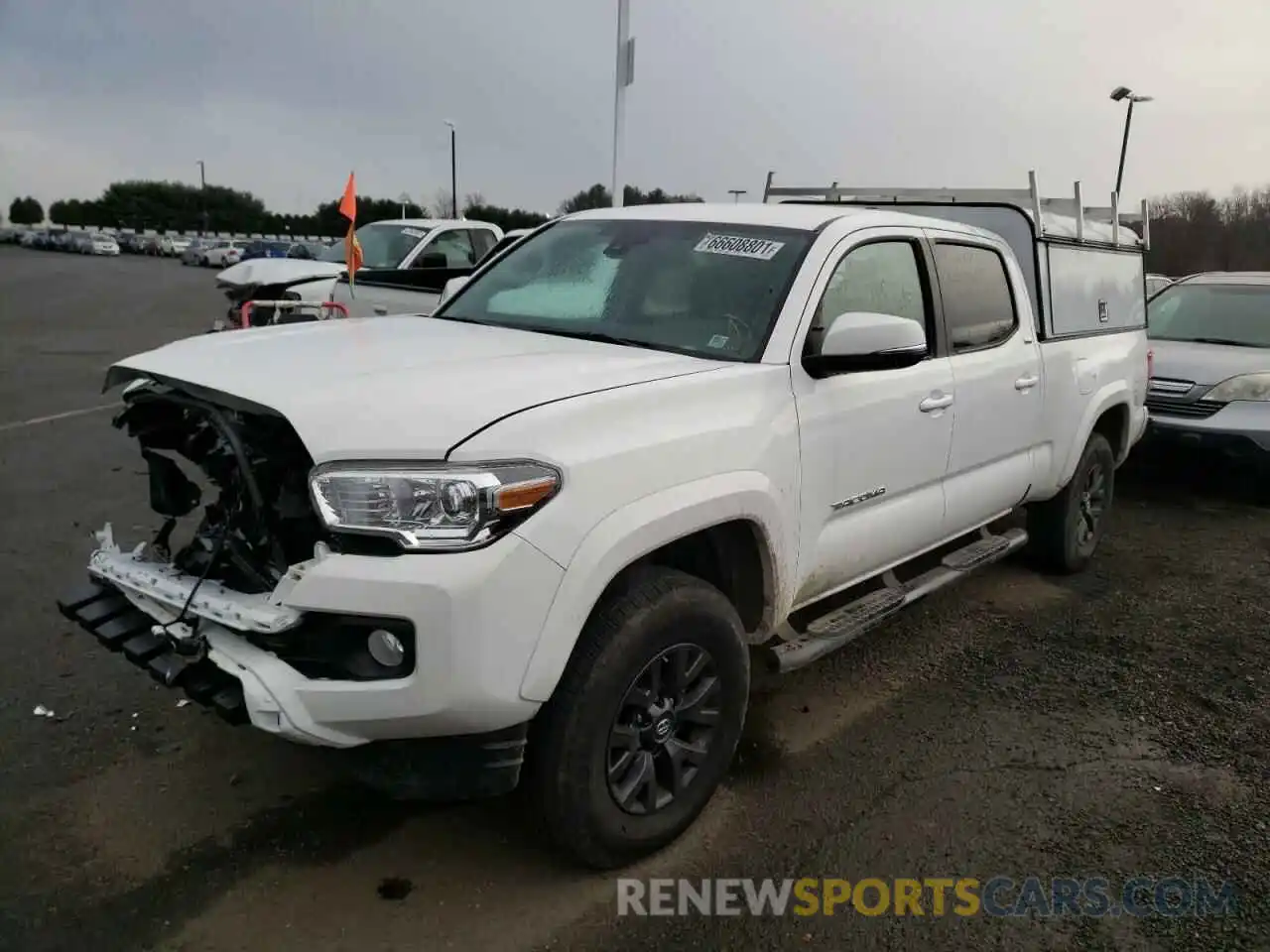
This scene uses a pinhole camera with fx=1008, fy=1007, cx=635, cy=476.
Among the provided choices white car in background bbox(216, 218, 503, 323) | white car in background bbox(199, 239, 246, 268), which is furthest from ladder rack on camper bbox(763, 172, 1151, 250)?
white car in background bbox(199, 239, 246, 268)

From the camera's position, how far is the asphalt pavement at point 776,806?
277cm

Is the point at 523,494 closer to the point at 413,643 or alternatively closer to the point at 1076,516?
the point at 413,643

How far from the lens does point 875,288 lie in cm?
394

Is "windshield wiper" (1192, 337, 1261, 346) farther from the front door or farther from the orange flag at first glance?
the orange flag

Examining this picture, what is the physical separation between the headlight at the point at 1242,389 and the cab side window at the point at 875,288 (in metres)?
5.02

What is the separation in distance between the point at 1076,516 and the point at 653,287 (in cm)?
326

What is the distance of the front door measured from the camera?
3432 millimetres

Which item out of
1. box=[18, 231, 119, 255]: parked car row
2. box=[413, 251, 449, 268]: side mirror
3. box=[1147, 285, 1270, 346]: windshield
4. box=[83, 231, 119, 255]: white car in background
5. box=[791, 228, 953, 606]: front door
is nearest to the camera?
box=[791, 228, 953, 606]: front door

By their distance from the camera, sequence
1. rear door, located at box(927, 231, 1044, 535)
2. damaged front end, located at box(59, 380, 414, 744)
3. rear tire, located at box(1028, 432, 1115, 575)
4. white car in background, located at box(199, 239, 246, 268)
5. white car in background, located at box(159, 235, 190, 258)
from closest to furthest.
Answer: damaged front end, located at box(59, 380, 414, 744) → rear door, located at box(927, 231, 1044, 535) → rear tire, located at box(1028, 432, 1115, 575) → white car in background, located at box(199, 239, 246, 268) → white car in background, located at box(159, 235, 190, 258)

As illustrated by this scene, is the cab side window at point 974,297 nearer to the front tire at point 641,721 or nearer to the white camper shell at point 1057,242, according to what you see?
the white camper shell at point 1057,242

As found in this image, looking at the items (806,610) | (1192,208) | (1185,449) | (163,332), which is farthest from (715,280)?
(1192,208)

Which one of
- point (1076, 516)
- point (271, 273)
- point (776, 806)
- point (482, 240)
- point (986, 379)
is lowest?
point (776, 806)

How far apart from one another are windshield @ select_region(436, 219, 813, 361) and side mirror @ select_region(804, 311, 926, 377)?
0.21 m

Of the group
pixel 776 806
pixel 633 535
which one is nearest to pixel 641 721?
pixel 633 535
